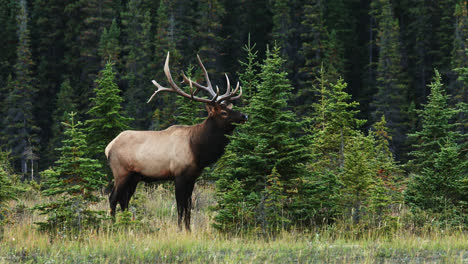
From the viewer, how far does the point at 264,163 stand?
9.27 metres

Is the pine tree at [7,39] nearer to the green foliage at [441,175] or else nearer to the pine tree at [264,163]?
the pine tree at [264,163]

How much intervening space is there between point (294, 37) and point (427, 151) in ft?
126

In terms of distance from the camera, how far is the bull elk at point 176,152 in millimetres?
9648

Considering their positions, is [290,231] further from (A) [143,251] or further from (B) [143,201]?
(B) [143,201]

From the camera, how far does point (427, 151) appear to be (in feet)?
37.7

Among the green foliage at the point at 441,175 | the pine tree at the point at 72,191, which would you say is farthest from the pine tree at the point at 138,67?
the pine tree at the point at 72,191

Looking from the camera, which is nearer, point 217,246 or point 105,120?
point 217,246

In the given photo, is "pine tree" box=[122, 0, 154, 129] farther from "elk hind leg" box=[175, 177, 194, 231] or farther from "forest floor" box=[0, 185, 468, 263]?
"forest floor" box=[0, 185, 468, 263]

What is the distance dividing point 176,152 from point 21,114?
38208mm

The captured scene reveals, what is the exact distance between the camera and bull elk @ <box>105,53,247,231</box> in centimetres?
965

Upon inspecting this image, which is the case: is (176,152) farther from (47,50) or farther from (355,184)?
(47,50)

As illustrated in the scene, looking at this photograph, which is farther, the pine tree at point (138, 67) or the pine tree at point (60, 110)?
the pine tree at point (138, 67)

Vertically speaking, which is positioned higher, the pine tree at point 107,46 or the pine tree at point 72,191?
the pine tree at point 107,46

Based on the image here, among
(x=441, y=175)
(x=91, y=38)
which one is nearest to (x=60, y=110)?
(x=91, y=38)
